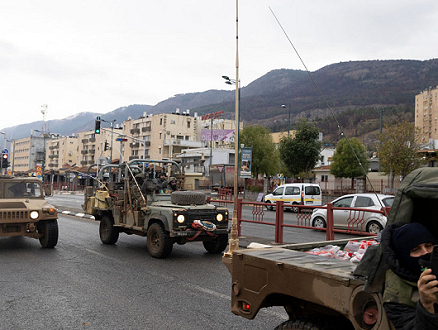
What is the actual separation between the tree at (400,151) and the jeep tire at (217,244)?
80.0 ft

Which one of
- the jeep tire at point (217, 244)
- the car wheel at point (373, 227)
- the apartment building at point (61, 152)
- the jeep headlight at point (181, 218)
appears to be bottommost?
the jeep tire at point (217, 244)

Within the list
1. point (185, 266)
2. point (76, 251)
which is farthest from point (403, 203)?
point (76, 251)

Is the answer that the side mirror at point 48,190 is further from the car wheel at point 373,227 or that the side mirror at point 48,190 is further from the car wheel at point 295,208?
the car wheel at point 373,227

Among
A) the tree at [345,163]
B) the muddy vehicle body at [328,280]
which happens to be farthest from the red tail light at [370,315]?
the tree at [345,163]

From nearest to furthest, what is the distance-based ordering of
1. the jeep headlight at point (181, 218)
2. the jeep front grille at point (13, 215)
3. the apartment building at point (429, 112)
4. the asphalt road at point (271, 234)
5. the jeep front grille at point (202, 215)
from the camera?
the jeep headlight at point (181, 218) → the jeep front grille at point (202, 215) → the jeep front grille at point (13, 215) → the asphalt road at point (271, 234) → the apartment building at point (429, 112)

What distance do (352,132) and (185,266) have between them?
431 ft

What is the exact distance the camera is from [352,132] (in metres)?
132

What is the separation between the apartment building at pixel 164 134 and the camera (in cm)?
8669

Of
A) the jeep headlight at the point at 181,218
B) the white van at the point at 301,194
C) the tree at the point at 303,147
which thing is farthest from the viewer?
the tree at the point at 303,147

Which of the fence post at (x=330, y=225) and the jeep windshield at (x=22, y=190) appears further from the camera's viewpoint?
the jeep windshield at (x=22, y=190)

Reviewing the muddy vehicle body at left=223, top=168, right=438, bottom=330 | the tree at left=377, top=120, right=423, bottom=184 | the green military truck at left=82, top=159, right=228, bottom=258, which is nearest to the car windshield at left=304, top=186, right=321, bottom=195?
the tree at left=377, top=120, right=423, bottom=184

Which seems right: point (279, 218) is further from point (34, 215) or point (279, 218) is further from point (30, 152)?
point (30, 152)

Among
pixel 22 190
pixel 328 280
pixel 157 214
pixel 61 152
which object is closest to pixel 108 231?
pixel 22 190

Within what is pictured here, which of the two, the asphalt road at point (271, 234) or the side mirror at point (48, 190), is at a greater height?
the side mirror at point (48, 190)
